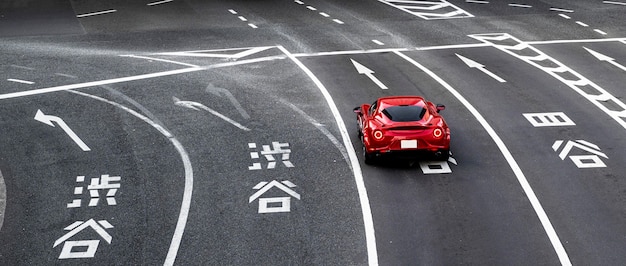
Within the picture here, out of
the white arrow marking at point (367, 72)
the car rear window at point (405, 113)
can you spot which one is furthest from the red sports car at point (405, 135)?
the white arrow marking at point (367, 72)

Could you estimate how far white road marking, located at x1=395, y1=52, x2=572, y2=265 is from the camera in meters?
19.5

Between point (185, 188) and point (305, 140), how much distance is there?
425 cm

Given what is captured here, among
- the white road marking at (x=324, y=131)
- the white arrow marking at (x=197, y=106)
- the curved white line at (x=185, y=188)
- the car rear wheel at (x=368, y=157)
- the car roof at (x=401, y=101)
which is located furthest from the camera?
the white arrow marking at (x=197, y=106)

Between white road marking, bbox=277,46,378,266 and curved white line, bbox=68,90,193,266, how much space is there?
3.68m

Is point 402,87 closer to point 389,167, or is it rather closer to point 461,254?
point 389,167

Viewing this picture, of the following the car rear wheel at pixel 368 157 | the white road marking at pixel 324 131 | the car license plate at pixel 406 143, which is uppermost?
the car license plate at pixel 406 143

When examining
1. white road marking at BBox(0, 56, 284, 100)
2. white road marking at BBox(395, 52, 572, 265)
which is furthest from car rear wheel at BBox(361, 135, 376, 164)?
white road marking at BBox(0, 56, 284, 100)

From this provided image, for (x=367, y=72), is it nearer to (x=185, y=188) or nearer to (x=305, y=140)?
(x=305, y=140)

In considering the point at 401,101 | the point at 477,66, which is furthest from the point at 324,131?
the point at 477,66

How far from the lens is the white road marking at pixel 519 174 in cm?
1948

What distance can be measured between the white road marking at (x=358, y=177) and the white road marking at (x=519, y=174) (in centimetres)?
340

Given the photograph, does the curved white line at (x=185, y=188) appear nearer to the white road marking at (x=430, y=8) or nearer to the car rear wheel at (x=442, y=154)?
the car rear wheel at (x=442, y=154)

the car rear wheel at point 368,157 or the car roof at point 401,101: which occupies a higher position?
the car roof at point 401,101

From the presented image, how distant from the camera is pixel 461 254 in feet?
63.2
